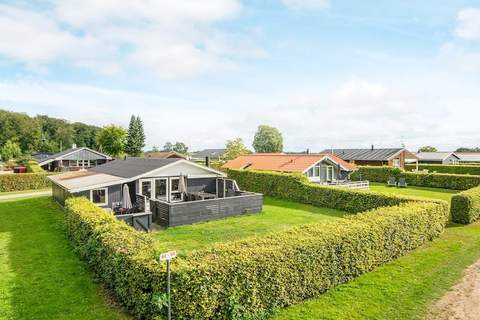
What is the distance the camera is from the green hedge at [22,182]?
32.8m

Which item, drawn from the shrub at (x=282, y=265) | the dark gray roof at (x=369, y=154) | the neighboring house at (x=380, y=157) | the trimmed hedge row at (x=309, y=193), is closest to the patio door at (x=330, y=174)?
the trimmed hedge row at (x=309, y=193)

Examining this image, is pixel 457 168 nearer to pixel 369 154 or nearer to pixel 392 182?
pixel 369 154

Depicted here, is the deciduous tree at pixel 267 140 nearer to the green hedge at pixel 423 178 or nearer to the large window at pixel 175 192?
the green hedge at pixel 423 178

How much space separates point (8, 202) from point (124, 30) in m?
18.1

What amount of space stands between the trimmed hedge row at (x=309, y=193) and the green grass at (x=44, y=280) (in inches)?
585

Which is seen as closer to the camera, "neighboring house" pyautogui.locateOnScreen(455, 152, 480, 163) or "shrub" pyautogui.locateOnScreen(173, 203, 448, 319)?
"shrub" pyautogui.locateOnScreen(173, 203, 448, 319)

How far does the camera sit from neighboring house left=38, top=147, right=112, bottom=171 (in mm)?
50744

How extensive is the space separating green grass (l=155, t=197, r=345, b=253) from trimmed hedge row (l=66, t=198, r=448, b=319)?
228cm

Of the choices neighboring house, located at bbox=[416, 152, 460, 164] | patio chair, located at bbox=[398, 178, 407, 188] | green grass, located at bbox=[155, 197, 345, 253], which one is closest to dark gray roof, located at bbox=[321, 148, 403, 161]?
patio chair, located at bbox=[398, 178, 407, 188]

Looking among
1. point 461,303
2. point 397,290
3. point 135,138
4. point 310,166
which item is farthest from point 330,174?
point 135,138

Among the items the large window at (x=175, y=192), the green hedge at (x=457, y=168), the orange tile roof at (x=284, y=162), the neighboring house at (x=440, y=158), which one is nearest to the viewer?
the large window at (x=175, y=192)

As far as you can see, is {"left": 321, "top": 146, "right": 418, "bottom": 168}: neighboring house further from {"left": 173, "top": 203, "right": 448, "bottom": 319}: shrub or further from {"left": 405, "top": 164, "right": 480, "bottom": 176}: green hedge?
{"left": 173, "top": 203, "right": 448, "bottom": 319}: shrub

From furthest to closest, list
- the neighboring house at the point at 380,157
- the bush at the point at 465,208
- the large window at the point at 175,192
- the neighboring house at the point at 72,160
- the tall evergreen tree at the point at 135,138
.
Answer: the tall evergreen tree at the point at 135,138 < the neighboring house at the point at 72,160 < the neighboring house at the point at 380,157 < the large window at the point at 175,192 < the bush at the point at 465,208

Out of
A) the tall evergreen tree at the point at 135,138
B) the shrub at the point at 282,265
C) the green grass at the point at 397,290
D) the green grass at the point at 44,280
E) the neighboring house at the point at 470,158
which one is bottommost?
the green grass at the point at 397,290
